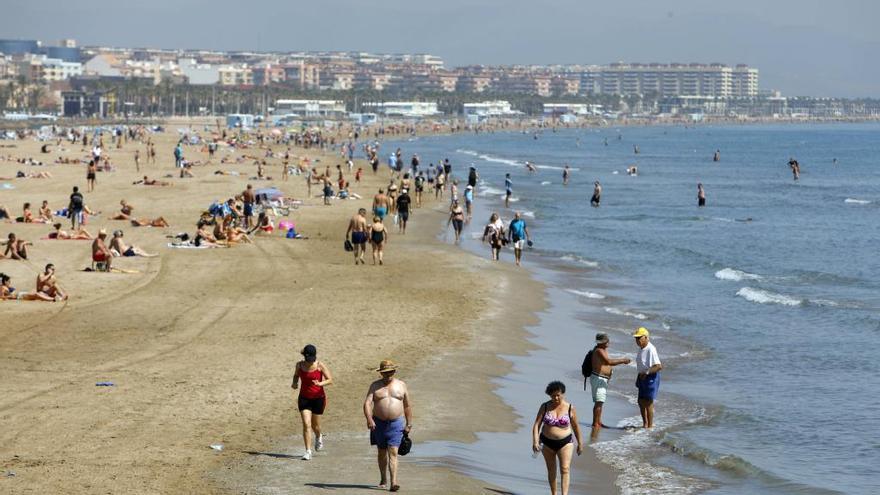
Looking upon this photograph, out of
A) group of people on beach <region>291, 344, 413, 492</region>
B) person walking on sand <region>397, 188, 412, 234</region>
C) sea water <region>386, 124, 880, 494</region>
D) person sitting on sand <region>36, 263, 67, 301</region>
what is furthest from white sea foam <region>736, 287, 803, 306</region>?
group of people on beach <region>291, 344, 413, 492</region>

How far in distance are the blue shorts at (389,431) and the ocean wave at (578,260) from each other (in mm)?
24265

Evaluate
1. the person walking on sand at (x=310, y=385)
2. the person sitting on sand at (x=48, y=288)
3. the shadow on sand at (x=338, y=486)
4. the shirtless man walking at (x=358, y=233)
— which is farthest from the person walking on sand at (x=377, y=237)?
the shadow on sand at (x=338, y=486)

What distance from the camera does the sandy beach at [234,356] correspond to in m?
13.6

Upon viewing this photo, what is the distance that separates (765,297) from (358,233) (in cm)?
1016

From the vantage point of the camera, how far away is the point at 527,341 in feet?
76.4

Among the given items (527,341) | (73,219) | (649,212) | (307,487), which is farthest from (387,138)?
(307,487)

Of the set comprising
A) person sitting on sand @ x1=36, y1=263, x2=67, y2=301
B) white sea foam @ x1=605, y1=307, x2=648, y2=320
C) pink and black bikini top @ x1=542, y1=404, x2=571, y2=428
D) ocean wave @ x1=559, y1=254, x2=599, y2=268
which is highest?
pink and black bikini top @ x1=542, y1=404, x2=571, y2=428

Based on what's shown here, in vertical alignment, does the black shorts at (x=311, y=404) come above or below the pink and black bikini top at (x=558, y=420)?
below

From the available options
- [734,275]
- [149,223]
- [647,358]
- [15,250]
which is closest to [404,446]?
[647,358]

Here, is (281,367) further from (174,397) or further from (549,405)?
(549,405)

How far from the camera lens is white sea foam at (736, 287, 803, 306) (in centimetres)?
3032

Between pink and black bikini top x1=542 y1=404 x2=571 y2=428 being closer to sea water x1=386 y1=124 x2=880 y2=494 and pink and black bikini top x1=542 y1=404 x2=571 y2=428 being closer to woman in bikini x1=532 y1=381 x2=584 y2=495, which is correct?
woman in bikini x1=532 y1=381 x2=584 y2=495

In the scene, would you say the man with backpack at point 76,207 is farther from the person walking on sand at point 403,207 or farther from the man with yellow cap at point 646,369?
the man with yellow cap at point 646,369

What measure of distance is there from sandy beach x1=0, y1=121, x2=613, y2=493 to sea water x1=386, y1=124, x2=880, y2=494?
4.69 feet
